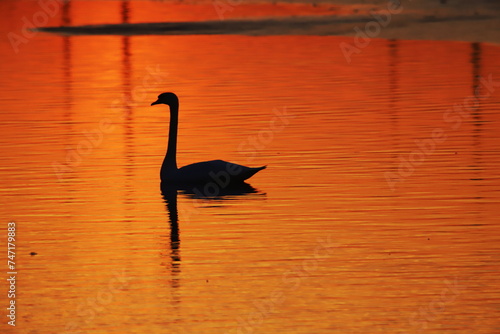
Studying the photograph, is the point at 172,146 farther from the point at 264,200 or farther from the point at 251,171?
the point at 264,200

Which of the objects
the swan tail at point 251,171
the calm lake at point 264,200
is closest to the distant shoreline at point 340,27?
the calm lake at point 264,200

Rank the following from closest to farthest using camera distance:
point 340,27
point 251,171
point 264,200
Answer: point 264,200
point 251,171
point 340,27

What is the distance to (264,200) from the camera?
55.3 ft

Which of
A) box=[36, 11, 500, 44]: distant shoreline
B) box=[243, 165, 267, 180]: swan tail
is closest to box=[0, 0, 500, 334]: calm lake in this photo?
box=[243, 165, 267, 180]: swan tail

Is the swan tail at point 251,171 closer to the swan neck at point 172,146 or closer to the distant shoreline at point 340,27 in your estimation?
the swan neck at point 172,146

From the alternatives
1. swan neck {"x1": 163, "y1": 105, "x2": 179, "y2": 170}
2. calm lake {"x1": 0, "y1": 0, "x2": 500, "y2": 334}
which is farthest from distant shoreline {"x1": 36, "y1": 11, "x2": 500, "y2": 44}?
swan neck {"x1": 163, "y1": 105, "x2": 179, "y2": 170}

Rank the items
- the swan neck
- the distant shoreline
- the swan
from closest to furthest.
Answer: the swan → the swan neck → the distant shoreline

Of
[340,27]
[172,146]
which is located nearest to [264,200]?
[172,146]

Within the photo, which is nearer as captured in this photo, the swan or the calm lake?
the calm lake

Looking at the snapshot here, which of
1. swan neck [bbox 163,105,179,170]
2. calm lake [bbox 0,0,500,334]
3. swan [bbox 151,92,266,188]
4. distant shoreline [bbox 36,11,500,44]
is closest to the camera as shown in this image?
calm lake [bbox 0,0,500,334]

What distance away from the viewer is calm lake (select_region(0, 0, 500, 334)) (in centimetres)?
1173

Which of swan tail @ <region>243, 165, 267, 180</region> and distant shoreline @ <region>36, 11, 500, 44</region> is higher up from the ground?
distant shoreline @ <region>36, 11, 500, 44</region>

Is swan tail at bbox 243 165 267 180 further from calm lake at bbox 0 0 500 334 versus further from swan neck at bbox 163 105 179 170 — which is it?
swan neck at bbox 163 105 179 170

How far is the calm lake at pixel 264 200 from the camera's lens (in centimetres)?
1173
